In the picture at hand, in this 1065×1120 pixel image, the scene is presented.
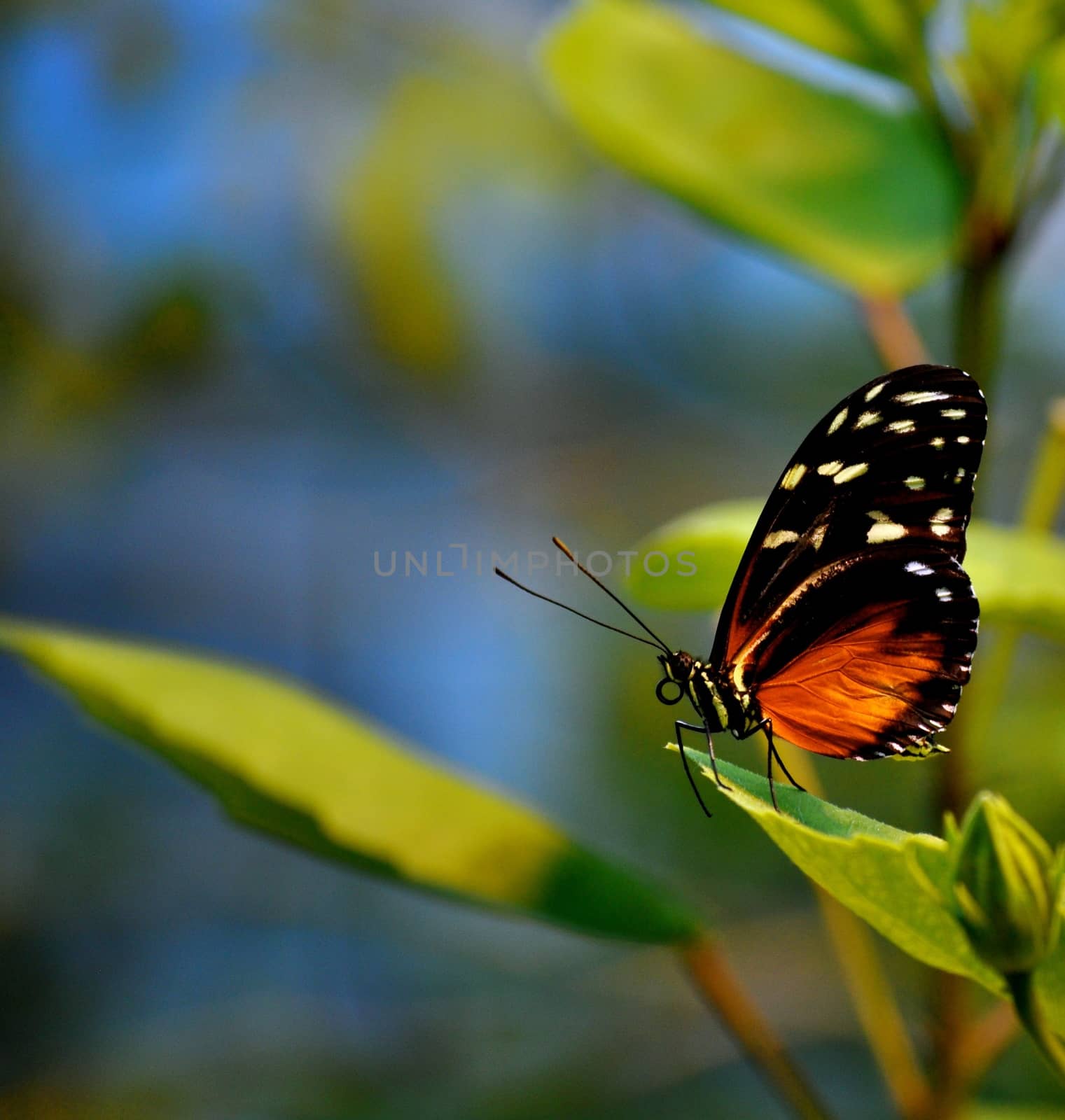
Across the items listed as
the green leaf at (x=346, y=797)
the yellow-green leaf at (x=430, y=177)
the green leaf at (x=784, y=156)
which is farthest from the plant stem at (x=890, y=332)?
the yellow-green leaf at (x=430, y=177)

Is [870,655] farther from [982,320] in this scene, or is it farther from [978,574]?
[982,320]

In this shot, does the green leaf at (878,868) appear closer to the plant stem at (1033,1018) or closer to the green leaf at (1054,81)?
the plant stem at (1033,1018)

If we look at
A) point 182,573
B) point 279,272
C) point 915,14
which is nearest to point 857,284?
point 915,14

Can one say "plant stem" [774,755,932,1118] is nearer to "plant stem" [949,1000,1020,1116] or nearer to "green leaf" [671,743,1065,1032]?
"plant stem" [949,1000,1020,1116]

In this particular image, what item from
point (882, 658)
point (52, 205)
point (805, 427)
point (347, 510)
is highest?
point (882, 658)

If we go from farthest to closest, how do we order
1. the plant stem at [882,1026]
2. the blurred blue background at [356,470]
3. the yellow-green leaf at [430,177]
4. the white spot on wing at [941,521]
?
1. the yellow-green leaf at [430,177]
2. the blurred blue background at [356,470]
3. the plant stem at [882,1026]
4. the white spot on wing at [941,521]

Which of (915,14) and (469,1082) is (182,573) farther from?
(915,14)
